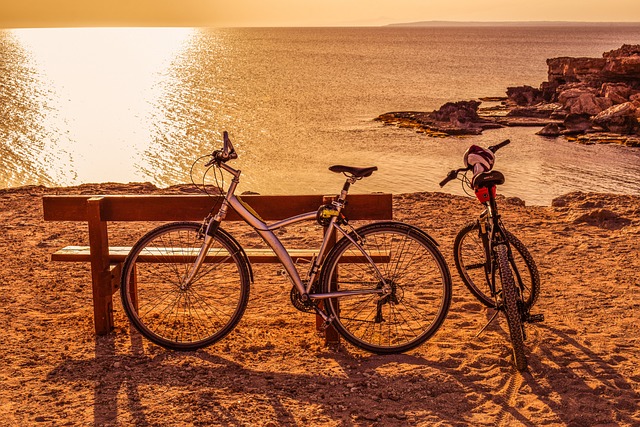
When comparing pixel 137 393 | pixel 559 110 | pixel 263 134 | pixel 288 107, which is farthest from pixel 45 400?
pixel 288 107

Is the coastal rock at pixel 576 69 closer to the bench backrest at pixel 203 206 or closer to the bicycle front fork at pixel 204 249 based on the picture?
the bench backrest at pixel 203 206

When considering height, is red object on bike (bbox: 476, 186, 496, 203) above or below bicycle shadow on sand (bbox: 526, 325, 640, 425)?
above

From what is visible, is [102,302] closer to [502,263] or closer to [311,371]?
[311,371]

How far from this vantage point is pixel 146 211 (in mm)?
6027

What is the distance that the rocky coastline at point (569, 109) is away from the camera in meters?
36.6

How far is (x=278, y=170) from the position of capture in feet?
88.2

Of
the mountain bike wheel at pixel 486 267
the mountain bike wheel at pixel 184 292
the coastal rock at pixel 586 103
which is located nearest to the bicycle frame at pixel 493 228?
the mountain bike wheel at pixel 486 267

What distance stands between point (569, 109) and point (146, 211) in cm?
4180

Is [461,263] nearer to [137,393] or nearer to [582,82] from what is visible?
[137,393]

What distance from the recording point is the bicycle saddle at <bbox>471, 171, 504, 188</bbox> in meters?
5.68

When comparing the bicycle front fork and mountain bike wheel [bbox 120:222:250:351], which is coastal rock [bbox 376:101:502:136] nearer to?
mountain bike wheel [bbox 120:222:250:351]

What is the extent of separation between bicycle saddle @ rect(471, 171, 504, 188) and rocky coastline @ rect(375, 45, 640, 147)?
29.2 metres

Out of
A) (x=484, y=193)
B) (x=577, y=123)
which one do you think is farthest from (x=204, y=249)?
(x=577, y=123)

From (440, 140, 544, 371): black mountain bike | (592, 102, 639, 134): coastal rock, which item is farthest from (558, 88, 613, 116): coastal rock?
(440, 140, 544, 371): black mountain bike
